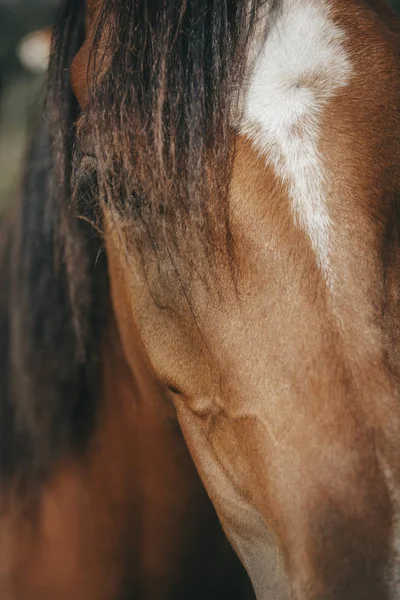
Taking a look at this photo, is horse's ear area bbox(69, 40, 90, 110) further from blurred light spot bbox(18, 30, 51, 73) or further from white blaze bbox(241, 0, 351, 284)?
blurred light spot bbox(18, 30, 51, 73)

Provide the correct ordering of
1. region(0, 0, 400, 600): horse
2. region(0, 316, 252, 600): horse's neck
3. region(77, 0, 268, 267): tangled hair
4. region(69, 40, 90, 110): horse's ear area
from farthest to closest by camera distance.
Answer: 1. region(0, 316, 252, 600): horse's neck
2. region(69, 40, 90, 110): horse's ear area
3. region(77, 0, 268, 267): tangled hair
4. region(0, 0, 400, 600): horse

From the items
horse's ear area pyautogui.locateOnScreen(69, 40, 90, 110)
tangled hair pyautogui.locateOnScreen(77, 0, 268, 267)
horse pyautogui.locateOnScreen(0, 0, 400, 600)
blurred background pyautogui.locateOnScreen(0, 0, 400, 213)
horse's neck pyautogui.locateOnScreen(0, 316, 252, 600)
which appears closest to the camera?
horse pyautogui.locateOnScreen(0, 0, 400, 600)

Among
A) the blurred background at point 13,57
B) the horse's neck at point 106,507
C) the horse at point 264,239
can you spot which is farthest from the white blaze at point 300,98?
the blurred background at point 13,57

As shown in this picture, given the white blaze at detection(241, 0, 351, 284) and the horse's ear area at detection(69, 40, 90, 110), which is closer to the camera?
the white blaze at detection(241, 0, 351, 284)

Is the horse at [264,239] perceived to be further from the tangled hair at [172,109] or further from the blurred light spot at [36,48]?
the blurred light spot at [36,48]

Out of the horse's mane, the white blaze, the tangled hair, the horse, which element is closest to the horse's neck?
the horse's mane

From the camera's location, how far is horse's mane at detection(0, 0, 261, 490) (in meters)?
0.85

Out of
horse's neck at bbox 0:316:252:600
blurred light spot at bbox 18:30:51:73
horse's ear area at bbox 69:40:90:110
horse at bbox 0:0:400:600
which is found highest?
blurred light spot at bbox 18:30:51:73

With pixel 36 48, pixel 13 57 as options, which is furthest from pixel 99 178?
pixel 13 57

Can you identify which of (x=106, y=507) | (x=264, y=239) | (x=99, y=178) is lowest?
(x=106, y=507)

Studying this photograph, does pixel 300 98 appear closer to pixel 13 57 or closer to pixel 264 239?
pixel 264 239

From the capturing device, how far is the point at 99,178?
3.03ft

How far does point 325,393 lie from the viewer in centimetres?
73

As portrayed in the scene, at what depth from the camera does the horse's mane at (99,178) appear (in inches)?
33.3
